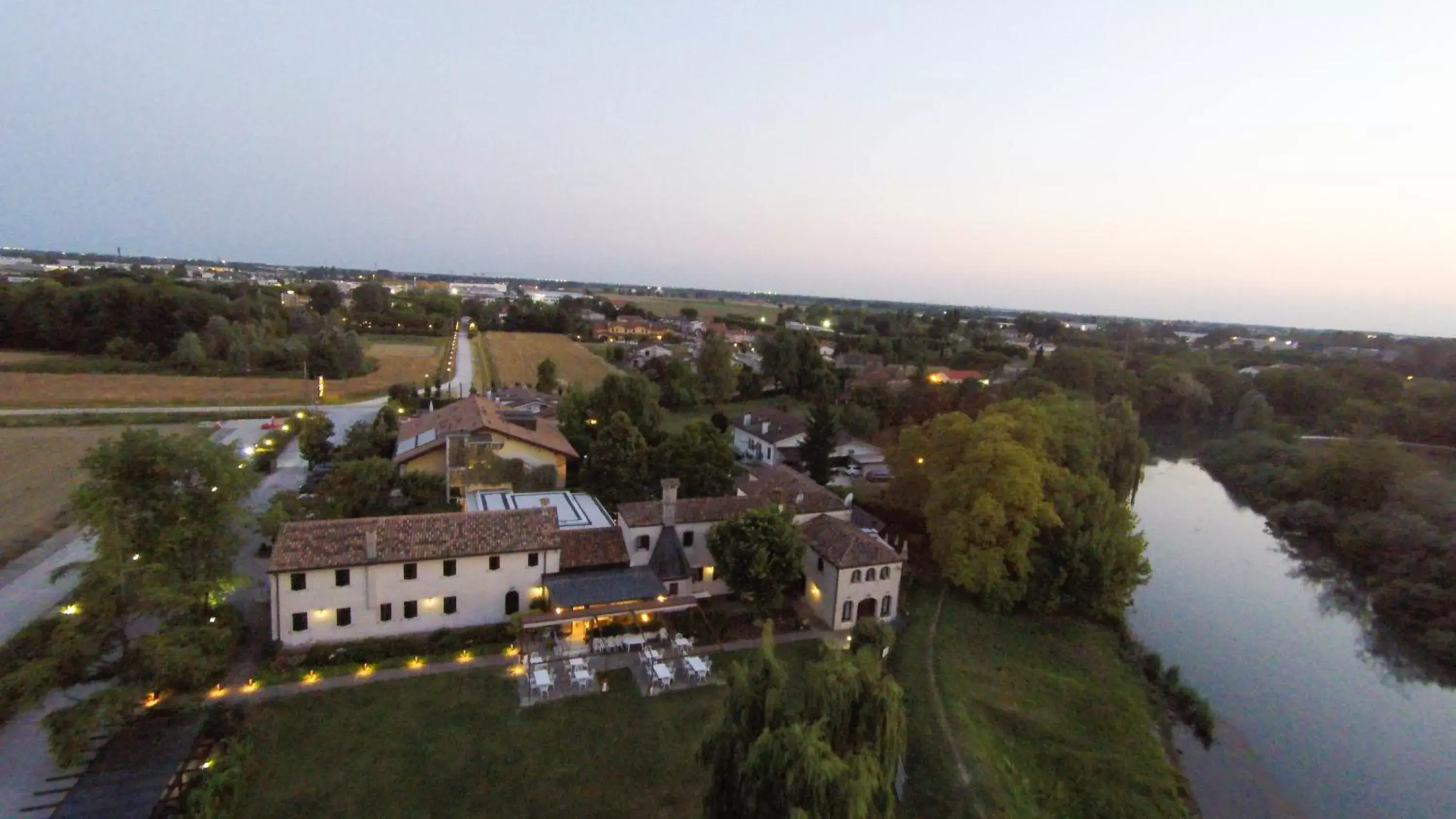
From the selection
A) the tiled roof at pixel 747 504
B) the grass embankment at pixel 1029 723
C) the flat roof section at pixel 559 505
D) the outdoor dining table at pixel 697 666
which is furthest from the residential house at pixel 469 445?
the grass embankment at pixel 1029 723

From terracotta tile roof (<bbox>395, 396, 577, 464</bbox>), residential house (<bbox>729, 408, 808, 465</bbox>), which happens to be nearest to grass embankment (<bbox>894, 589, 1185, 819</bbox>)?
residential house (<bbox>729, 408, 808, 465</bbox>)

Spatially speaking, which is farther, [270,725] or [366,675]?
[366,675]

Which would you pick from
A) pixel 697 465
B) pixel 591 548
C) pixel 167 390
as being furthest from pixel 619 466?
pixel 167 390

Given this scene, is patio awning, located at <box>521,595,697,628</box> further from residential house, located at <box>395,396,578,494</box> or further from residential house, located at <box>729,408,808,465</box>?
residential house, located at <box>729,408,808,465</box>

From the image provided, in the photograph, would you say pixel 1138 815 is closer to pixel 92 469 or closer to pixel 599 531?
pixel 599 531

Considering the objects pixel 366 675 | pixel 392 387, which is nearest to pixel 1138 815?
pixel 366 675
